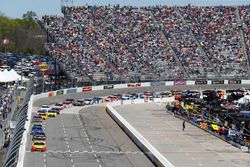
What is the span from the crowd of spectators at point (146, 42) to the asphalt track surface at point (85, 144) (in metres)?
24.1

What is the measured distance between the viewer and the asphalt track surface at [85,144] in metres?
45.2

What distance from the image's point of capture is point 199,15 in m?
123

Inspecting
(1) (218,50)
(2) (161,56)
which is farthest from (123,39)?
(1) (218,50)

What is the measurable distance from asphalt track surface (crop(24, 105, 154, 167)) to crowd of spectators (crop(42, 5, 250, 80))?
29.6 m

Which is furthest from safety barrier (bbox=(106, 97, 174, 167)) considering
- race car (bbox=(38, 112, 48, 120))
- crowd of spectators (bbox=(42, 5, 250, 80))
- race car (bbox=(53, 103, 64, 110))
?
crowd of spectators (bbox=(42, 5, 250, 80))

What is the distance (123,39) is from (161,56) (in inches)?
305

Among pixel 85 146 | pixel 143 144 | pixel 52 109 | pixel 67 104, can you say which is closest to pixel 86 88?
pixel 67 104

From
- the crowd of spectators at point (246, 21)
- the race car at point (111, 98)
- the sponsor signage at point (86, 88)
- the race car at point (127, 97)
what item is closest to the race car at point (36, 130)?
the race car at point (111, 98)

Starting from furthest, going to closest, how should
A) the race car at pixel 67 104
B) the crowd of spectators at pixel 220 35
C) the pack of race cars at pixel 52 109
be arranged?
the crowd of spectators at pixel 220 35, the race car at pixel 67 104, the pack of race cars at pixel 52 109

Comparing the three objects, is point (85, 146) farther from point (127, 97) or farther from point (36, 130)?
point (127, 97)

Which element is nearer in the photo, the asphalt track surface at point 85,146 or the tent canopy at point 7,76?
the asphalt track surface at point 85,146

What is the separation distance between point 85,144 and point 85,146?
113cm

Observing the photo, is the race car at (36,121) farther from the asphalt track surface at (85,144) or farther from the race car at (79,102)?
the race car at (79,102)

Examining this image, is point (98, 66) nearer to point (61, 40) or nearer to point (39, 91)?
point (61, 40)
